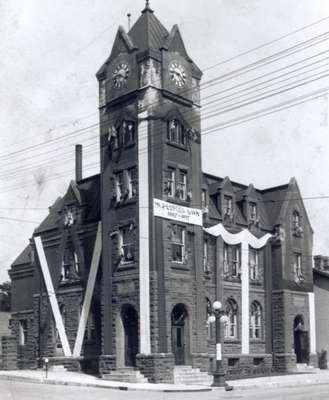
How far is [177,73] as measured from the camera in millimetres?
38656

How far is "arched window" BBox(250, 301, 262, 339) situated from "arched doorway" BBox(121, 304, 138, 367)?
1070 centimetres

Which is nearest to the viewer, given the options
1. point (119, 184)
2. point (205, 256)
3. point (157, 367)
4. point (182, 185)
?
point (157, 367)

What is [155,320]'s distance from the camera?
35312 millimetres

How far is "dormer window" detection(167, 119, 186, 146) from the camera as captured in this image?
124ft

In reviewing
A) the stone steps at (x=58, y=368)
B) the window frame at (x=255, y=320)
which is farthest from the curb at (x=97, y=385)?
the window frame at (x=255, y=320)

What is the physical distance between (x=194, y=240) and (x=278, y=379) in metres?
8.51

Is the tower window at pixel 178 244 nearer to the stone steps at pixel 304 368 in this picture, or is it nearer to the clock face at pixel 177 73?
the clock face at pixel 177 73

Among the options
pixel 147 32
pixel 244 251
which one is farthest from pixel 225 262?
pixel 147 32

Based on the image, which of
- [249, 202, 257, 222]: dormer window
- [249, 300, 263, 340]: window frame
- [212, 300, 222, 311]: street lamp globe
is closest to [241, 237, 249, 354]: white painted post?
[249, 300, 263, 340]: window frame

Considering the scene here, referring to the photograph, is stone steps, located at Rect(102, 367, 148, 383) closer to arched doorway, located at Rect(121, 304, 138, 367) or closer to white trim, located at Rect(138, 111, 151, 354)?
arched doorway, located at Rect(121, 304, 138, 367)

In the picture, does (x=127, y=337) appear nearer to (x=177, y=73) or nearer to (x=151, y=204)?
(x=151, y=204)

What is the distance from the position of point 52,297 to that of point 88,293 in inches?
169

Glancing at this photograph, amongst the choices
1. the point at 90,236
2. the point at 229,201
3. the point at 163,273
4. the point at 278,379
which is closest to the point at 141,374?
the point at 163,273

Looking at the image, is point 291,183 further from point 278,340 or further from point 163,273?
point 163,273
